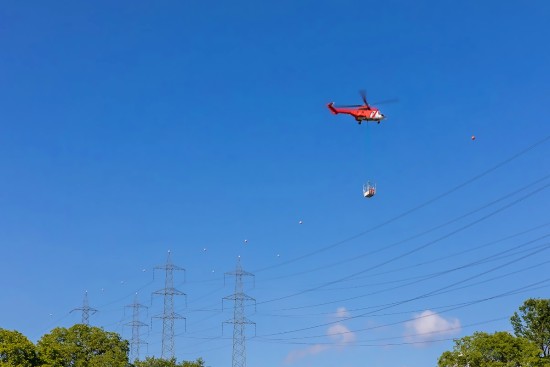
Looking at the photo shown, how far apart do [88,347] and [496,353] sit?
63299 mm

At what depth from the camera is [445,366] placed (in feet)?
344

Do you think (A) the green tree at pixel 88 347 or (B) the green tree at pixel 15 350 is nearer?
(B) the green tree at pixel 15 350

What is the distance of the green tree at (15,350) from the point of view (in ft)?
310

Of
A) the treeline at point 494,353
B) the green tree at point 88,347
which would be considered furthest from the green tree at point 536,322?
the green tree at point 88,347

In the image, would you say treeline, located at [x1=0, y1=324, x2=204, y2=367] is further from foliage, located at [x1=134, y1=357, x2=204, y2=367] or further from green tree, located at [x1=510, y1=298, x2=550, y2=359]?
green tree, located at [x1=510, y1=298, x2=550, y2=359]

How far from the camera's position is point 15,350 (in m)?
95.4

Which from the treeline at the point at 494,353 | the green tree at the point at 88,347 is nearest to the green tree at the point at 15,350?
the green tree at the point at 88,347

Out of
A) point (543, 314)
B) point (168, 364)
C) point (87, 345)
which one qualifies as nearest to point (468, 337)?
point (543, 314)

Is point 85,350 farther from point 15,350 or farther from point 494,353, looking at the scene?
point 494,353

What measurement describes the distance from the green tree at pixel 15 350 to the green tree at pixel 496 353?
59.4m

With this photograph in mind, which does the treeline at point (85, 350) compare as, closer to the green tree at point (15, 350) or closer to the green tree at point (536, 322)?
the green tree at point (15, 350)

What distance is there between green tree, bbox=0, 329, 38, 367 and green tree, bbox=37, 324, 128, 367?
1192 centimetres

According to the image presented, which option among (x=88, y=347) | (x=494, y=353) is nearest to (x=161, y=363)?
(x=88, y=347)

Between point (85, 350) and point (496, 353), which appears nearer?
point (496, 353)
